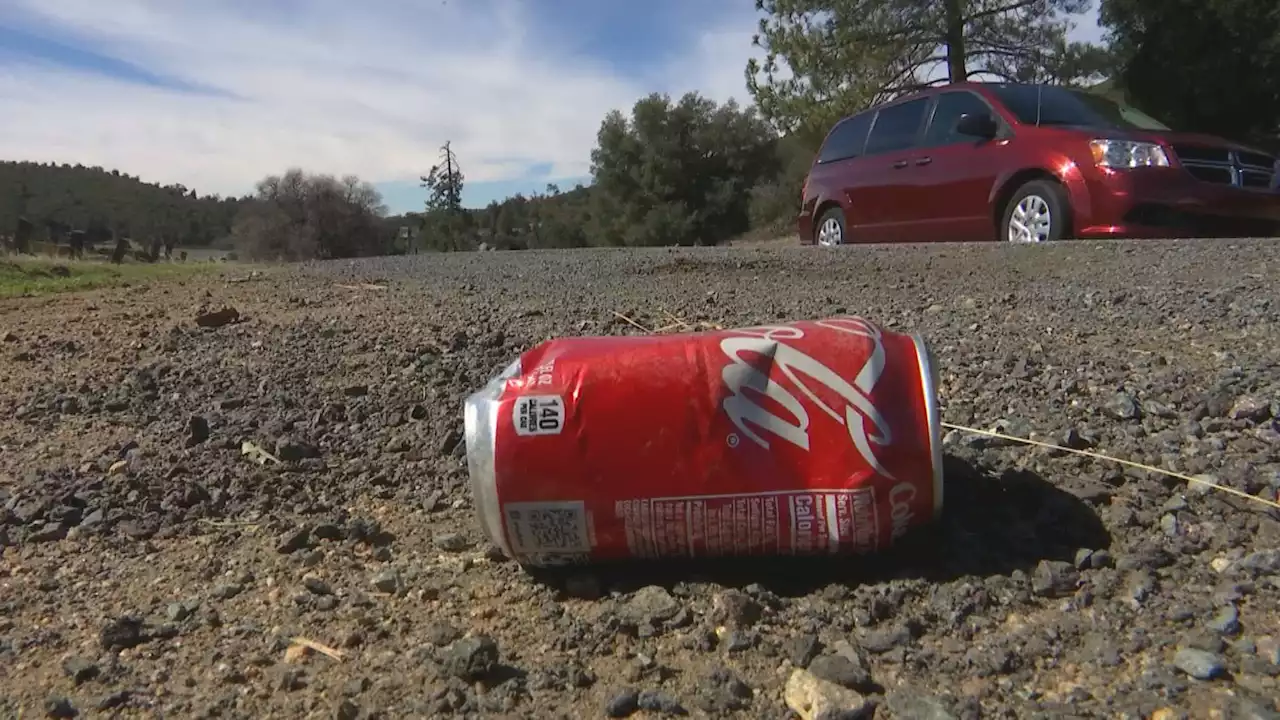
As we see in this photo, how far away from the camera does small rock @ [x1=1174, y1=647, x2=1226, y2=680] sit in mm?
1292

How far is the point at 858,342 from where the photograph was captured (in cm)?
162

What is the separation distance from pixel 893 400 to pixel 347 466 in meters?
1.34

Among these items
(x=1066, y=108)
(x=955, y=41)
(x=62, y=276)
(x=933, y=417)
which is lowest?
(x=933, y=417)

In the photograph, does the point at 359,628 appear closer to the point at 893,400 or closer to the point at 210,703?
the point at 210,703

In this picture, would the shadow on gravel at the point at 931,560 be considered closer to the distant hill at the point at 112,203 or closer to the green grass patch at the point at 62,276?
the green grass patch at the point at 62,276

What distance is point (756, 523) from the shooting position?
155 cm

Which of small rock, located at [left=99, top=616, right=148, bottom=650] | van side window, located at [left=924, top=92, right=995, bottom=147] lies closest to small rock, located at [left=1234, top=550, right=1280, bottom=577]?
small rock, located at [left=99, top=616, right=148, bottom=650]

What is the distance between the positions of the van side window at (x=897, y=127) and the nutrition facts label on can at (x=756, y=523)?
20.2 ft

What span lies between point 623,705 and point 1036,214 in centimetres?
554

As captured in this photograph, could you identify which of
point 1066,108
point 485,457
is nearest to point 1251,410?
point 485,457

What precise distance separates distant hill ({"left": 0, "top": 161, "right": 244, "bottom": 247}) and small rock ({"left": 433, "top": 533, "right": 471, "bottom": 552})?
5599 cm

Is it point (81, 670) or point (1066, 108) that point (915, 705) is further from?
point (1066, 108)

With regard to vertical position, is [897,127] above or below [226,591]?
above

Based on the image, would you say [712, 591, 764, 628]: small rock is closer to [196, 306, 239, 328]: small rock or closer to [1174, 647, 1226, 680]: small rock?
[1174, 647, 1226, 680]: small rock
